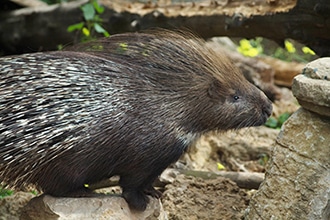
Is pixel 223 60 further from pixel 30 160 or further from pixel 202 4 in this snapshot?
pixel 202 4

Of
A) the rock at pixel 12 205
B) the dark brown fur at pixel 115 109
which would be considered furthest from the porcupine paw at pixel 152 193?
the rock at pixel 12 205

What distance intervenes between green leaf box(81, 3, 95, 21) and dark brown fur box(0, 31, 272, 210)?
1937 millimetres

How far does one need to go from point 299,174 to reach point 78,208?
3.29ft

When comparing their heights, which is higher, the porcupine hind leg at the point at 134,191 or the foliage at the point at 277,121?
the porcupine hind leg at the point at 134,191

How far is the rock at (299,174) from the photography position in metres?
3.01

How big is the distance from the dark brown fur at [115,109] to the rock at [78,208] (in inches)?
2.5

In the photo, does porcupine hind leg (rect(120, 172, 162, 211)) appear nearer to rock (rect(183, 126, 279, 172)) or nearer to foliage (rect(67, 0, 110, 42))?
rock (rect(183, 126, 279, 172))

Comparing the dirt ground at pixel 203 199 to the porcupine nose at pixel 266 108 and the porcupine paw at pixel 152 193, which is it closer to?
the porcupine paw at pixel 152 193

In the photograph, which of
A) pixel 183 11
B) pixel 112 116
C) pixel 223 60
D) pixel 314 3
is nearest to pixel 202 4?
pixel 183 11

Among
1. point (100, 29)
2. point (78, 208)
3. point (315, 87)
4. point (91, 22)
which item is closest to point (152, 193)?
point (78, 208)

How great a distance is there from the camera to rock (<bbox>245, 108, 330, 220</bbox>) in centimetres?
301

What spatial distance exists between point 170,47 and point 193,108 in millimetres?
326

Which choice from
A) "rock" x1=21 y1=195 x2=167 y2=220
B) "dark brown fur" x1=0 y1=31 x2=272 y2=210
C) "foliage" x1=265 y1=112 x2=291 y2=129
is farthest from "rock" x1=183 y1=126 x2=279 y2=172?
"rock" x1=21 y1=195 x2=167 y2=220

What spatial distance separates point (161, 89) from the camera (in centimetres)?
312
